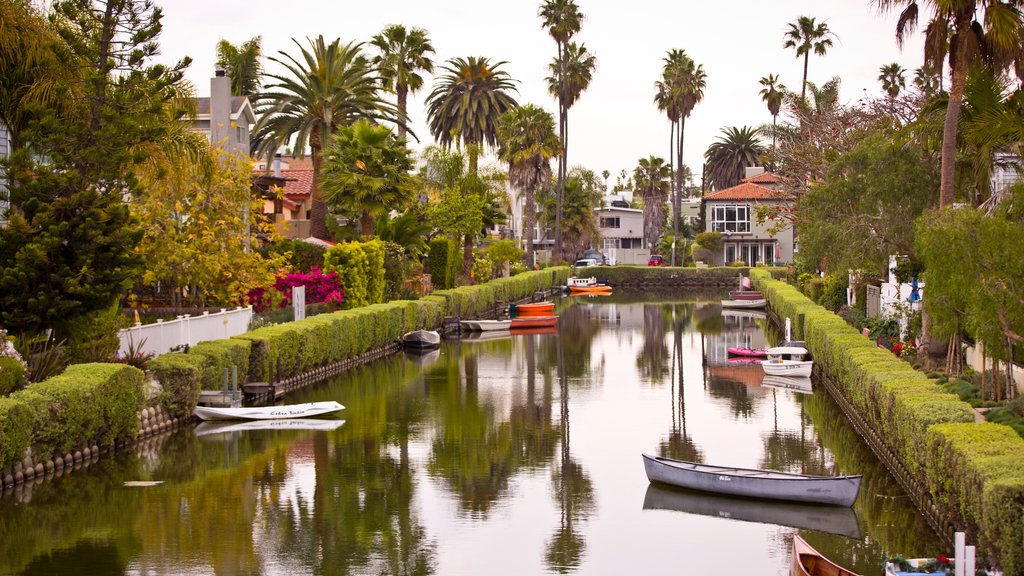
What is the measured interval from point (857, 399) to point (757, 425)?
3.18m

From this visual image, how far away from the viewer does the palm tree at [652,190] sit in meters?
130

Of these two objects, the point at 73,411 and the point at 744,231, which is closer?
the point at 73,411

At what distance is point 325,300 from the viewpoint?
46688 millimetres

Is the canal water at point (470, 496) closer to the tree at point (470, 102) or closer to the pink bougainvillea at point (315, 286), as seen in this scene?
the pink bougainvillea at point (315, 286)

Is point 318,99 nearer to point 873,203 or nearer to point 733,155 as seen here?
point 873,203

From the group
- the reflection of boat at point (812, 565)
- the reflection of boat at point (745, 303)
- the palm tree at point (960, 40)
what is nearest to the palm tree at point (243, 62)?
the reflection of boat at point (745, 303)

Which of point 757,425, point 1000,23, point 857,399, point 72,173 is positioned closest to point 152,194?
point 72,173

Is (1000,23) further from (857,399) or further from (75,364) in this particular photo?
(75,364)

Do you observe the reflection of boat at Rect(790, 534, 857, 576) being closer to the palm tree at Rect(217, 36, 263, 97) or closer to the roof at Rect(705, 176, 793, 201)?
the palm tree at Rect(217, 36, 263, 97)

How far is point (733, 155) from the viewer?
416 feet

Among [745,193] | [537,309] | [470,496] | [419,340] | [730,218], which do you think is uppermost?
[745,193]

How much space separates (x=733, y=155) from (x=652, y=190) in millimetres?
9333

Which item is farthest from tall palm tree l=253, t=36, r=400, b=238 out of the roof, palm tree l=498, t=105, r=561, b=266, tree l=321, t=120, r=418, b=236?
the roof

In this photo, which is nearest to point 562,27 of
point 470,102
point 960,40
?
point 470,102
